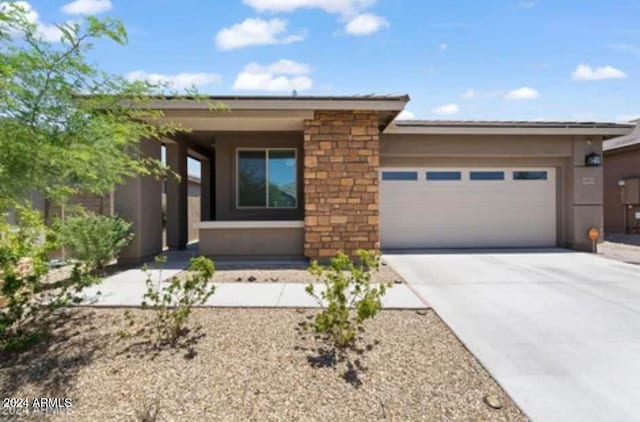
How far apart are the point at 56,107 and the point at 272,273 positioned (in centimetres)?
469

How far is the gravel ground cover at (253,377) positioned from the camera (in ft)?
8.32

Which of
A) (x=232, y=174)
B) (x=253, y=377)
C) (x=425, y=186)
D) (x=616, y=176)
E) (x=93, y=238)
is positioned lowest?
(x=253, y=377)

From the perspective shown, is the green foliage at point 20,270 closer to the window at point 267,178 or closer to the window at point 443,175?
the window at point 267,178

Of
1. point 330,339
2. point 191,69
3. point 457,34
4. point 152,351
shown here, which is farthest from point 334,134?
point 152,351

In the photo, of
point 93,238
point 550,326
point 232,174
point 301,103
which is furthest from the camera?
point 232,174

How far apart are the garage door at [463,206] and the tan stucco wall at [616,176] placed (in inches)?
277

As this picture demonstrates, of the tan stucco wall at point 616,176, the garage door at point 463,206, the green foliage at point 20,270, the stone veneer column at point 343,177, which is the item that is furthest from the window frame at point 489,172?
the green foliage at point 20,270

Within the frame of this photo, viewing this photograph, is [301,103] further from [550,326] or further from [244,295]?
[550,326]

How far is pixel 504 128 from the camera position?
30.9ft

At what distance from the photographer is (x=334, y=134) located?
24.4 feet

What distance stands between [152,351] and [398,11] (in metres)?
8.00

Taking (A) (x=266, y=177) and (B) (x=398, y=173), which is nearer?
(A) (x=266, y=177)

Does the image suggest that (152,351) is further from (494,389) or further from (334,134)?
(334,134)

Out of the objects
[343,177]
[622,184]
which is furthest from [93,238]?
[622,184]
